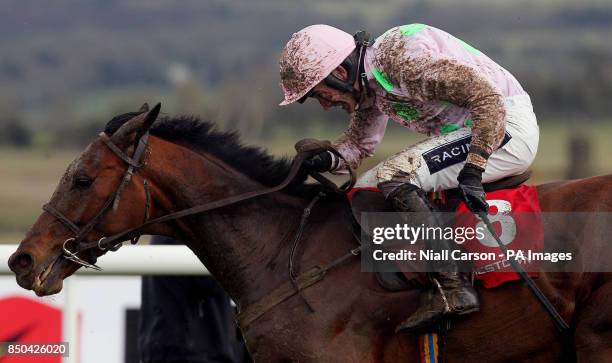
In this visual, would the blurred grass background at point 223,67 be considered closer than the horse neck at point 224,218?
No

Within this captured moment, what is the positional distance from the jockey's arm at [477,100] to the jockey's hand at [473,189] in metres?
0.03

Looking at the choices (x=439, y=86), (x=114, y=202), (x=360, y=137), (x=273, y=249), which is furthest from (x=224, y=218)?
(x=439, y=86)

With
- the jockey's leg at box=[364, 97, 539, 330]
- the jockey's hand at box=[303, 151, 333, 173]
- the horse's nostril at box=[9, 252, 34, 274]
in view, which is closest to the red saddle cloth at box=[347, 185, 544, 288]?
the jockey's leg at box=[364, 97, 539, 330]

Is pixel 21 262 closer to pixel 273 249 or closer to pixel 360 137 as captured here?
pixel 273 249

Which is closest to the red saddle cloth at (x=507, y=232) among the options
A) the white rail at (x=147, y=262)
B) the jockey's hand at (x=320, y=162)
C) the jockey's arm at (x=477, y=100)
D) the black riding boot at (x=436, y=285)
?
the black riding boot at (x=436, y=285)

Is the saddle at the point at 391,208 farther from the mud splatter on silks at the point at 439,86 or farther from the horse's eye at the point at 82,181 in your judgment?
the horse's eye at the point at 82,181

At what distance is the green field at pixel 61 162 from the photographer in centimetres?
2212

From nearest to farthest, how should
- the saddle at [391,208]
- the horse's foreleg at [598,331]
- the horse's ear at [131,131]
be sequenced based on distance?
the horse's foreleg at [598,331] < the saddle at [391,208] < the horse's ear at [131,131]

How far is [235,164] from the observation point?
15.4 ft

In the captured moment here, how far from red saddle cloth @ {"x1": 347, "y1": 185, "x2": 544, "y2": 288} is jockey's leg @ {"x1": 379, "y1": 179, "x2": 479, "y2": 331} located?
0.09 m

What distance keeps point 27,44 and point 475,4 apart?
16775 millimetres

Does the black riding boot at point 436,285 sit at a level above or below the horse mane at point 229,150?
below

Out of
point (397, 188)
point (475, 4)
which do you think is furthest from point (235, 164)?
point (475, 4)

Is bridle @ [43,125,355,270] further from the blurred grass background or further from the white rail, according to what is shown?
the blurred grass background
